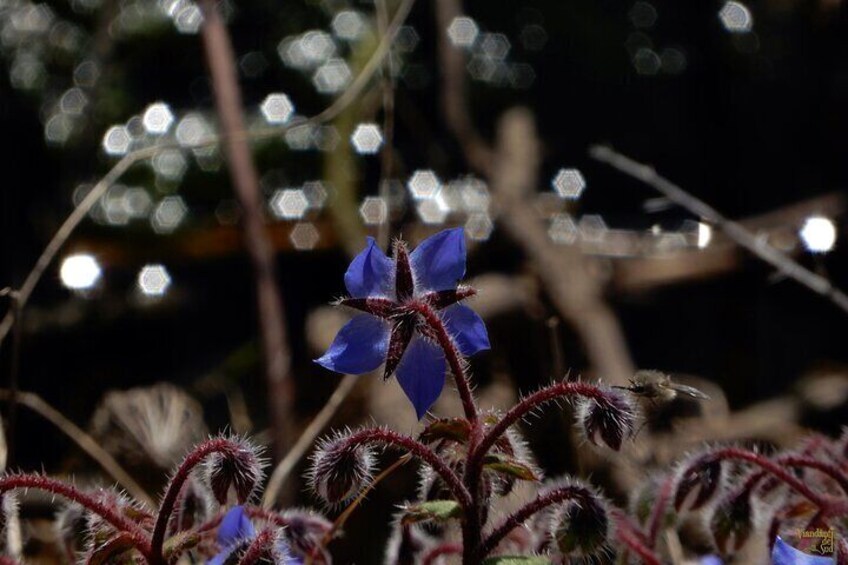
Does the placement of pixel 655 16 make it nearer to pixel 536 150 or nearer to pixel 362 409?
pixel 536 150

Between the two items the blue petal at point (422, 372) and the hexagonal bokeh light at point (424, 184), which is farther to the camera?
the hexagonal bokeh light at point (424, 184)

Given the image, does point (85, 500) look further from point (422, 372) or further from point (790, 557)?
point (790, 557)

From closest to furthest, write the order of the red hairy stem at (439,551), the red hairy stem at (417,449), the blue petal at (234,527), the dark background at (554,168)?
1. the red hairy stem at (417,449)
2. the blue petal at (234,527)
3. the red hairy stem at (439,551)
4. the dark background at (554,168)

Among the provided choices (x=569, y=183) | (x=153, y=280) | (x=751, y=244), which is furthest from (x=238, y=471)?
(x=569, y=183)

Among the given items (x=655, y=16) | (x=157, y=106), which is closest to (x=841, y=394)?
(x=655, y=16)

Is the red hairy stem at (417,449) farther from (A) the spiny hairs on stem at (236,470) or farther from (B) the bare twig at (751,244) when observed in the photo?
(B) the bare twig at (751,244)

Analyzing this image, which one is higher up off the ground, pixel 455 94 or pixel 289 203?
pixel 455 94

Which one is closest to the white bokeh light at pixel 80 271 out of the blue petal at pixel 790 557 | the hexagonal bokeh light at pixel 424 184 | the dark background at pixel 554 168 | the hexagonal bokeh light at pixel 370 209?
the dark background at pixel 554 168
